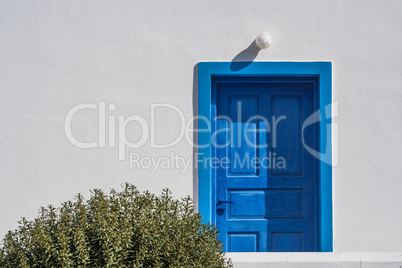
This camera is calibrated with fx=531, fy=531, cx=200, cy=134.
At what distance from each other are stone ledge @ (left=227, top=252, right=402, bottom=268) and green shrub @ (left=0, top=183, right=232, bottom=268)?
24.8 inches

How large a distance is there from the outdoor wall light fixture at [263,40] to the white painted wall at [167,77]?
0.29 feet

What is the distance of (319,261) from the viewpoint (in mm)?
4250

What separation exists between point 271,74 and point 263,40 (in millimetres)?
340

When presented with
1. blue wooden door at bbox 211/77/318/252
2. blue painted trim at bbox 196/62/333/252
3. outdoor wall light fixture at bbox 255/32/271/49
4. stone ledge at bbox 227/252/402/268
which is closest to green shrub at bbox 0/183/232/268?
Result: stone ledge at bbox 227/252/402/268

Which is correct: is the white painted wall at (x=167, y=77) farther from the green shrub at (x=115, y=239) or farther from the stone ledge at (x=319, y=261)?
the green shrub at (x=115, y=239)

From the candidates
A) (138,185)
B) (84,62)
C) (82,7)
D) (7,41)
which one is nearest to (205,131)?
(138,185)

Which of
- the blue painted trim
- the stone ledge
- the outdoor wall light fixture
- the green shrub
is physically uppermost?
the outdoor wall light fixture

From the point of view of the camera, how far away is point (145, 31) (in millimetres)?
5043

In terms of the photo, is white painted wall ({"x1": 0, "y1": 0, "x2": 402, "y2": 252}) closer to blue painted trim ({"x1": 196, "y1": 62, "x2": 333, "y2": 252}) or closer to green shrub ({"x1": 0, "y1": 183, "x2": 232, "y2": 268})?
blue painted trim ({"x1": 196, "y1": 62, "x2": 333, "y2": 252})

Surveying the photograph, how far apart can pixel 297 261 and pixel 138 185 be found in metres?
1.65

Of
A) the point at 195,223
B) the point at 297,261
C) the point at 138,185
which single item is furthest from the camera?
the point at 138,185

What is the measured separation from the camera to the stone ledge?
4227 millimetres

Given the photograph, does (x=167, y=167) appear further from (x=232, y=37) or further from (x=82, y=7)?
(x=82, y=7)

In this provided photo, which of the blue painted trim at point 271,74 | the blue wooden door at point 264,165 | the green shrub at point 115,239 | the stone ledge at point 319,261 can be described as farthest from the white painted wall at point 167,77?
the green shrub at point 115,239
